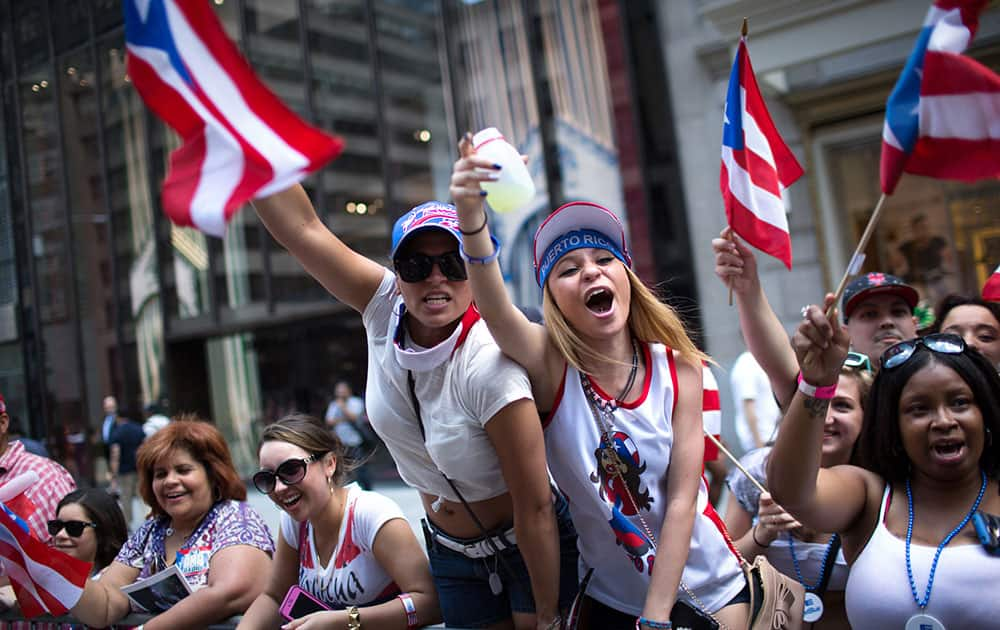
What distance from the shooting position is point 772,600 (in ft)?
8.27

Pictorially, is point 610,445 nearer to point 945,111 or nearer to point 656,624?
point 656,624

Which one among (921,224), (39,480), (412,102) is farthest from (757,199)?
(412,102)

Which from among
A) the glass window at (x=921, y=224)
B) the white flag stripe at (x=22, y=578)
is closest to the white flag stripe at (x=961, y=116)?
the white flag stripe at (x=22, y=578)

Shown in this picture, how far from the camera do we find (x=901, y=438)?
7.90 feet

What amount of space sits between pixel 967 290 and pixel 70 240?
15.6 meters

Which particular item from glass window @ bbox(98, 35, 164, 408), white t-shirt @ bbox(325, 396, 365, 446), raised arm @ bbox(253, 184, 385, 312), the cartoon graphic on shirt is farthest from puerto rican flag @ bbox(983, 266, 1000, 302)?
glass window @ bbox(98, 35, 164, 408)

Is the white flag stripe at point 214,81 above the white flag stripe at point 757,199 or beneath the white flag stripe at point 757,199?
above

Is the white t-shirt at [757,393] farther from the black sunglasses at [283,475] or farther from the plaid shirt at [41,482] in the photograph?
the plaid shirt at [41,482]

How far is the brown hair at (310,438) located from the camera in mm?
3275

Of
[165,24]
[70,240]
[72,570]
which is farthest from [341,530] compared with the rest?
[70,240]

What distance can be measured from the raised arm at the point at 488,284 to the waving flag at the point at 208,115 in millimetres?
332

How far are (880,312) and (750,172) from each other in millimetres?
1647

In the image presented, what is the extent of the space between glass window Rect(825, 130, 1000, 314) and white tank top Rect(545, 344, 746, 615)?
7.77 m

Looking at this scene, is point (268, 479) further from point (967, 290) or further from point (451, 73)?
point (451, 73)
